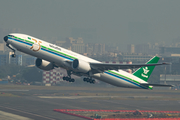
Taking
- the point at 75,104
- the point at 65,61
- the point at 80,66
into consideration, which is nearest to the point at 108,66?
the point at 80,66

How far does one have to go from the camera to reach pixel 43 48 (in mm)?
48219

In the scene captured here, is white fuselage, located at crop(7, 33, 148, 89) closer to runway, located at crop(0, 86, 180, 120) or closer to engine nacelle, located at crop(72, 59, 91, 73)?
engine nacelle, located at crop(72, 59, 91, 73)

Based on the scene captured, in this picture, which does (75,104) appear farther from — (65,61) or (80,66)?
(65,61)

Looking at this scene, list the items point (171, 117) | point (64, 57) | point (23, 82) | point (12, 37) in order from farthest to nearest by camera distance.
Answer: point (23, 82), point (171, 117), point (64, 57), point (12, 37)

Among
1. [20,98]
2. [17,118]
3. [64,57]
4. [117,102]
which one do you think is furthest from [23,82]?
[64,57]

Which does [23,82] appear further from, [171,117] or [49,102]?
[171,117]

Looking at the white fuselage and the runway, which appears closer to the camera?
the white fuselage

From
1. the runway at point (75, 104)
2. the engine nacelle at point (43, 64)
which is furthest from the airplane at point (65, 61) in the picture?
the runway at point (75, 104)

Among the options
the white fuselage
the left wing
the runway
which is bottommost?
the runway

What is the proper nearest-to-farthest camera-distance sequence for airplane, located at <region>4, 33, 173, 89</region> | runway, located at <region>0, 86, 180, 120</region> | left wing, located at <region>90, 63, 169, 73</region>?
airplane, located at <region>4, 33, 173, 89</region>
left wing, located at <region>90, 63, 169, 73</region>
runway, located at <region>0, 86, 180, 120</region>

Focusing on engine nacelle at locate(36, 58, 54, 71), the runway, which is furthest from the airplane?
the runway

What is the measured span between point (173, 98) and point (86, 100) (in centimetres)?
3667

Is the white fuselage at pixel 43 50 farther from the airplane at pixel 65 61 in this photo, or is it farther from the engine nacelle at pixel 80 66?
the engine nacelle at pixel 80 66

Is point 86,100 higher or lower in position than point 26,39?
lower
